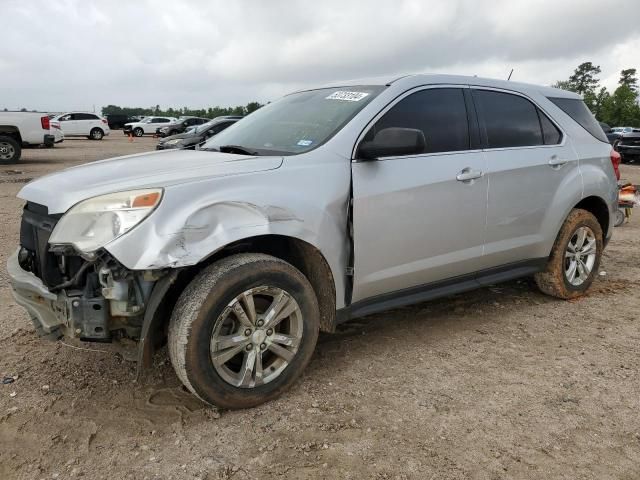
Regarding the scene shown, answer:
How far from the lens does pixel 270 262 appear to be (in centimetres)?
280

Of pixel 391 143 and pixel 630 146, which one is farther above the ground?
pixel 391 143

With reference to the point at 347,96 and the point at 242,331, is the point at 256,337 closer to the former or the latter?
the point at 242,331

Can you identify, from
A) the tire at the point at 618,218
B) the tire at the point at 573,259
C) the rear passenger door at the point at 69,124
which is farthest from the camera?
the rear passenger door at the point at 69,124

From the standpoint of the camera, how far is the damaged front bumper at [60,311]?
2.53 m

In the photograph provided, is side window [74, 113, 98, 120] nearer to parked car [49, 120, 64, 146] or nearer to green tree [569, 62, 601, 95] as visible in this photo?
parked car [49, 120, 64, 146]

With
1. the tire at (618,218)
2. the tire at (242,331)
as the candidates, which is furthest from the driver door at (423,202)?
the tire at (618,218)

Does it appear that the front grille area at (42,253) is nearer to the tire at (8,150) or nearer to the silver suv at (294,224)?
the silver suv at (294,224)

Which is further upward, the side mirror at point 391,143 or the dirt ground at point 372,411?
the side mirror at point 391,143

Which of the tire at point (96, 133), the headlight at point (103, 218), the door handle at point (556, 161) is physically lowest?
the tire at point (96, 133)

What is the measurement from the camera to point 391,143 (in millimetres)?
3070

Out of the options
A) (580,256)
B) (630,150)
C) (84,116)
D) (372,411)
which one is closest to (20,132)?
(580,256)

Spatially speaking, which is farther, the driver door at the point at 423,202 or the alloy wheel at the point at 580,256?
the alloy wheel at the point at 580,256

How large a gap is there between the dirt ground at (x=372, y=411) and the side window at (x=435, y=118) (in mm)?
1387

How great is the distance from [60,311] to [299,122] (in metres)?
1.85
